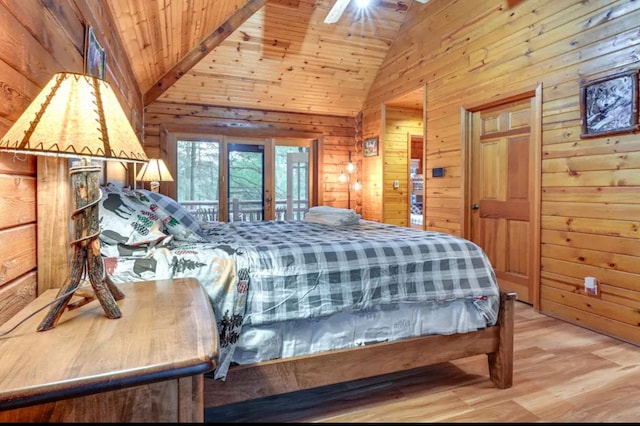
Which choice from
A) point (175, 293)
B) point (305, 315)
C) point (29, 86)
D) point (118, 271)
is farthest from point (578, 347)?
point (29, 86)

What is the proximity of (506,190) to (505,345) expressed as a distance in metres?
2.11

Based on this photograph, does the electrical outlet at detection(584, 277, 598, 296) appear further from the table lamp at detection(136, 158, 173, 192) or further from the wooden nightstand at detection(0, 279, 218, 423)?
the table lamp at detection(136, 158, 173, 192)

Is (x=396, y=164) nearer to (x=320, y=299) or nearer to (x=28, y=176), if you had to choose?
(x=320, y=299)

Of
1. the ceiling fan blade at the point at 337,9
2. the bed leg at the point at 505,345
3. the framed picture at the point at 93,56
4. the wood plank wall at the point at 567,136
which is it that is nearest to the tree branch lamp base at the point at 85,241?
the framed picture at the point at 93,56

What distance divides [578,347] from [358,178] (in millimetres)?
4275

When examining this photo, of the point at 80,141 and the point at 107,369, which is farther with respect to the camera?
the point at 80,141

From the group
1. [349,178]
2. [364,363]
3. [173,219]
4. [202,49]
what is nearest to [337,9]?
[202,49]

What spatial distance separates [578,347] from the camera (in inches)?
96.3

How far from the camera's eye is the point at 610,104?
260cm

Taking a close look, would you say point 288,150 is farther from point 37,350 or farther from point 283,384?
point 37,350

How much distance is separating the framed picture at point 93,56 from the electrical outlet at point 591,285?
3.72m

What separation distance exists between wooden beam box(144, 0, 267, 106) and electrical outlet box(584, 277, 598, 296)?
430 cm

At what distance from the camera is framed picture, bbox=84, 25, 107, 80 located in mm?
1972

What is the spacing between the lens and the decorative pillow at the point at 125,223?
162cm
